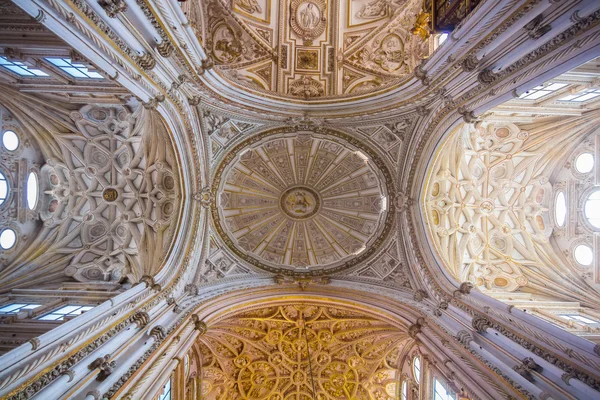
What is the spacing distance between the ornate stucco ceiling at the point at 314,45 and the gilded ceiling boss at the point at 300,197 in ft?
0.35

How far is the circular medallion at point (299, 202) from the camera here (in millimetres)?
20609

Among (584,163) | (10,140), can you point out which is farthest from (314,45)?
(10,140)

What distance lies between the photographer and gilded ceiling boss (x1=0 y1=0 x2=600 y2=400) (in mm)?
11805

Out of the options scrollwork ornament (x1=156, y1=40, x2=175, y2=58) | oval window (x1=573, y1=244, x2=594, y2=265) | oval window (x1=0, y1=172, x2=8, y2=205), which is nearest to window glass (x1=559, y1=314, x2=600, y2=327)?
oval window (x1=573, y1=244, x2=594, y2=265)

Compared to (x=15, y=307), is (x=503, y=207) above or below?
above

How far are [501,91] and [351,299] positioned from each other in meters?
11.5

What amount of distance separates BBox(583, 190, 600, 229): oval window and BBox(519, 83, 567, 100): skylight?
605 cm

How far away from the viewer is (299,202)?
67.5ft

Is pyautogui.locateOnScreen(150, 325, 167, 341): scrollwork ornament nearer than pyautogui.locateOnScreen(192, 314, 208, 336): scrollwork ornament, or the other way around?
pyautogui.locateOnScreen(150, 325, 167, 341): scrollwork ornament

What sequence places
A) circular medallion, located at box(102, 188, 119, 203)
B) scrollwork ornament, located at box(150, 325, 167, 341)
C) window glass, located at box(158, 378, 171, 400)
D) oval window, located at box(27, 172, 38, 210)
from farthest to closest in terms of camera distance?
circular medallion, located at box(102, 188, 119, 203), oval window, located at box(27, 172, 38, 210), window glass, located at box(158, 378, 171, 400), scrollwork ornament, located at box(150, 325, 167, 341)

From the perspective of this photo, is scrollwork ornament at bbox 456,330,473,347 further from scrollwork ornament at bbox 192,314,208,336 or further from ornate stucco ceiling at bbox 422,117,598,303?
scrollwork ornament at bbox 192,314,208,336

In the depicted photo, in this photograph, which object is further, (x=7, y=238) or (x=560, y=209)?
(x=560, y=209)

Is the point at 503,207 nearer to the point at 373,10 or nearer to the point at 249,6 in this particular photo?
the point at 373,10

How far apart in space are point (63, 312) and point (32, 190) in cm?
619
